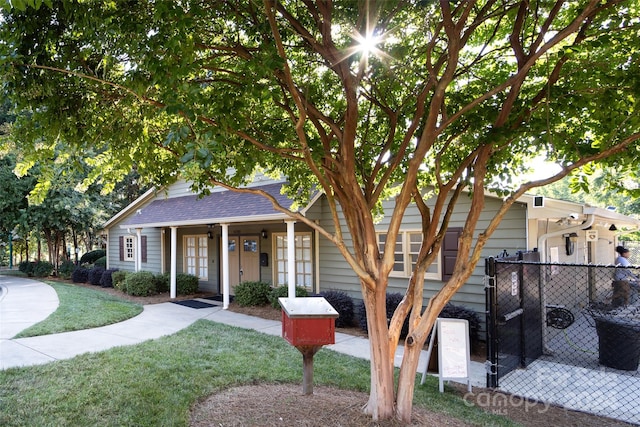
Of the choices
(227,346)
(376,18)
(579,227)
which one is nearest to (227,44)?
(376,18)

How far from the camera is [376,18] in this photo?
12.1ft

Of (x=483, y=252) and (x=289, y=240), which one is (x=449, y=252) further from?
(x=289, y=240)

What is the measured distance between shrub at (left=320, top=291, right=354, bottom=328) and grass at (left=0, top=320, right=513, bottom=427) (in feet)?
7.55

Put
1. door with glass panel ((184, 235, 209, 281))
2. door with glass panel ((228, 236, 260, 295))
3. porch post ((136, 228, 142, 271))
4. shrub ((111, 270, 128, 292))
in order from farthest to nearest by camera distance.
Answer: porch post ((136, 228, 142, 271))
shrub ((111, 270, 128, 292))
door with glass panel ((184, 235, 209, 281))
door with glass panel ((228, 236, 260, 295))

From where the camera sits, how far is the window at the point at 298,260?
11.0 m

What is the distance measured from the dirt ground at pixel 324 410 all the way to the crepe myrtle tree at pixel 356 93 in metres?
0.33

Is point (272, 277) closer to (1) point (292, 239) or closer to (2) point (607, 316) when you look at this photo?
(1) point (292, 239)

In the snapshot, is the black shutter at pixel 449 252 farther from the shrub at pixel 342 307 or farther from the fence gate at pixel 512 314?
the shrub at pixel 342 307

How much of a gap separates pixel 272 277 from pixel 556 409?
27.0ft

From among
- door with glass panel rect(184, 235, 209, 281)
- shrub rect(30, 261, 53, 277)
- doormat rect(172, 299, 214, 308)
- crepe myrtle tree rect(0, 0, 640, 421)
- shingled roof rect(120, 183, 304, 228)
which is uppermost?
crepe myrtle tree rect(0, 0, 640, 421)

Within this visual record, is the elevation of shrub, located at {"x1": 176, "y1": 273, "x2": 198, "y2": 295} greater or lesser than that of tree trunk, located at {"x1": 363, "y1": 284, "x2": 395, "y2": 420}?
lesser

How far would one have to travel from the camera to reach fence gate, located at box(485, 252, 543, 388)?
552cm

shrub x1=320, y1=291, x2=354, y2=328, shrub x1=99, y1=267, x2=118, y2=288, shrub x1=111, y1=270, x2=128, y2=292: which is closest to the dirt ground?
shrub x1=320, y1=291, x2=354, y2=328

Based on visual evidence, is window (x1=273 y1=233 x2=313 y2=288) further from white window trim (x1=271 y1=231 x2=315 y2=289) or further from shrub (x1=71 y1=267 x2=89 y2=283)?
shrub (x1=71 y1=267 x2=89 y2=283)
